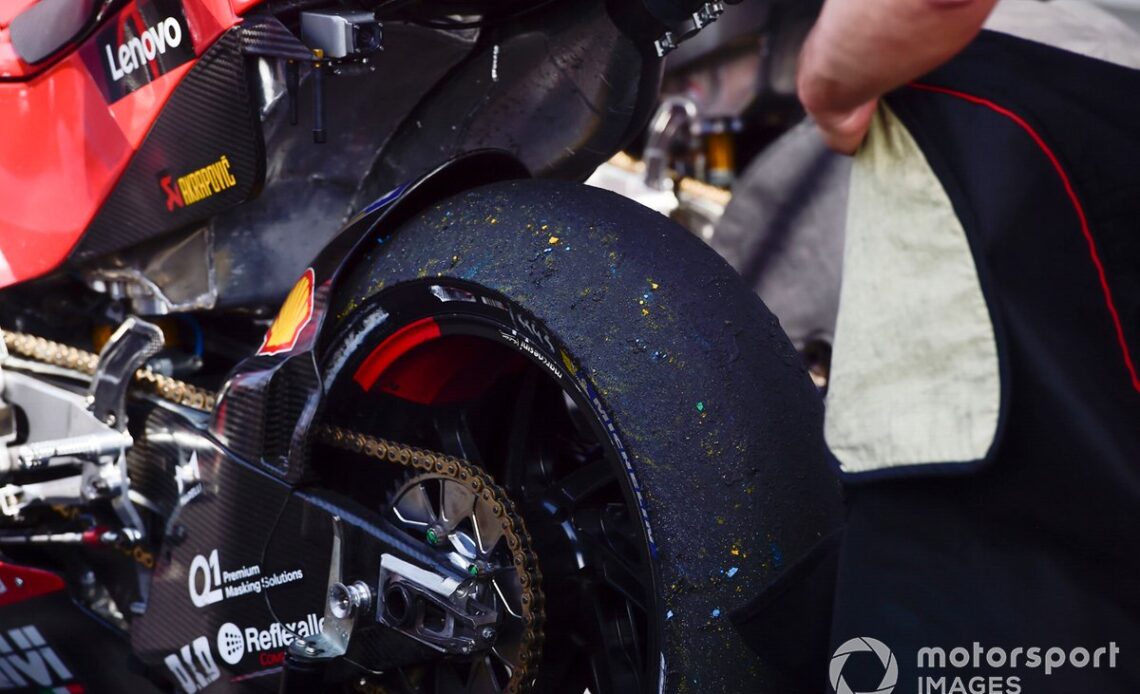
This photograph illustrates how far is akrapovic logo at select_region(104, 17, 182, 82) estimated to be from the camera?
1958mm

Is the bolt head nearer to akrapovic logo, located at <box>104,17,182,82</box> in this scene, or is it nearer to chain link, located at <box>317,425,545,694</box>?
chain link, located at <box>317,425,545,694</box>

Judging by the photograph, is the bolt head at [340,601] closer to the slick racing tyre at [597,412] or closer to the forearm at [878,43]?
the slick racing tyre at [597,412]

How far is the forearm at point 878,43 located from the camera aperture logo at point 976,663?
1.61 feet

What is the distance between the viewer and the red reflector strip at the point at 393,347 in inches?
69.2

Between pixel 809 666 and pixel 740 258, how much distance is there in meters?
3.04

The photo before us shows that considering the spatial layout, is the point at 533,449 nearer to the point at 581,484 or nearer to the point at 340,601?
the point at 581,484

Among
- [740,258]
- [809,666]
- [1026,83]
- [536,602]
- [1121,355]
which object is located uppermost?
[1026,83]

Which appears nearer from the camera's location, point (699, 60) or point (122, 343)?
point (122, 343)

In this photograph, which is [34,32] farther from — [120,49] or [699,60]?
[699,60]

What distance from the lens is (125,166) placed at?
6.84 feet

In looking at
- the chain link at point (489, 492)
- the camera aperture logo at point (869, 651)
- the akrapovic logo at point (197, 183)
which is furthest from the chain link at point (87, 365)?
the camera aperture logo at point (869, 651)

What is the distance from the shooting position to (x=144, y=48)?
2.01 metres

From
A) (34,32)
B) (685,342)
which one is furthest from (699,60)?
(685,342)

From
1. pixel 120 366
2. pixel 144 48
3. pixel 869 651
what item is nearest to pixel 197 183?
pixel 144 48
